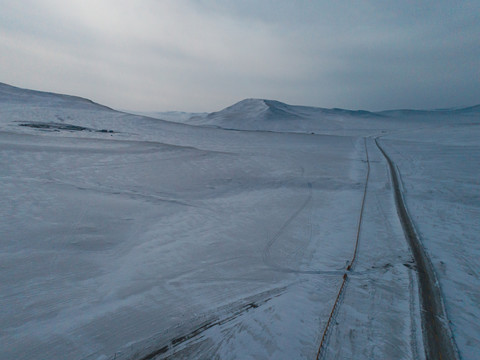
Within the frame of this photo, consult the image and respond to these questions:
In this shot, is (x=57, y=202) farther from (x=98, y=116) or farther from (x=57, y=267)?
(x=98, y=116)

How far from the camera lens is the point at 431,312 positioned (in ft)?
11.7

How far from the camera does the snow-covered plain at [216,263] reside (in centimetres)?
301

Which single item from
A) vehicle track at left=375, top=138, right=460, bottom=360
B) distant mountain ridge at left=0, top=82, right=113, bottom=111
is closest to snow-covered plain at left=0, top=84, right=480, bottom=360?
vehicle track at left=375, top=138, right=460, bottom=360

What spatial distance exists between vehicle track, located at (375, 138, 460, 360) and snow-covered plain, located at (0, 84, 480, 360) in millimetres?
99

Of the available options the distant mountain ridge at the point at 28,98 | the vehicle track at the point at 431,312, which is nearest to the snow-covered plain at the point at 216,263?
the vehicle track at the point at 431,312

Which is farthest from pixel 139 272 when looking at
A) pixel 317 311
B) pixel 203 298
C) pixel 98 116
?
pixel 98 116

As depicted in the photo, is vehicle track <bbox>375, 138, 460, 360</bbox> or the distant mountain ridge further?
the distant mountain ridge

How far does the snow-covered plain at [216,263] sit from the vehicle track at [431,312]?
0.32 feet

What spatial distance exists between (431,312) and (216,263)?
3.03 m

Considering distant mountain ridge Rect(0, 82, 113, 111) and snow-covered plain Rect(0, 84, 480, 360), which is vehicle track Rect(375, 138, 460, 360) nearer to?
snow-covered plain Rect(0, 84, 480, 360)

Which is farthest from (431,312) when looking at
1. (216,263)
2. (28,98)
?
(28,98)

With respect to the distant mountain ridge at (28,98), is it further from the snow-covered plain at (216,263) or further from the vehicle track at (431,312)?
the vehicle track at (431,312)

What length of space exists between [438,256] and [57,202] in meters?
8.24

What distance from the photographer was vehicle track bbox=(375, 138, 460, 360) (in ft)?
9.87
